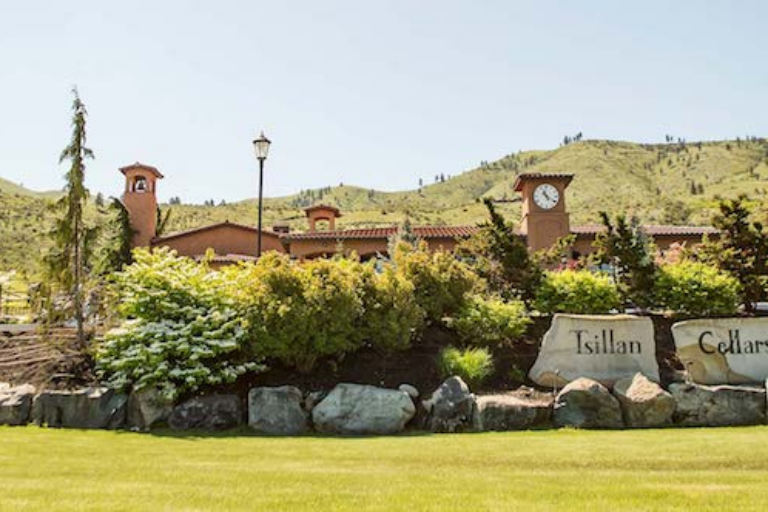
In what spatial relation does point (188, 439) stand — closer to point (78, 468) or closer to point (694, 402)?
point (78, 468)

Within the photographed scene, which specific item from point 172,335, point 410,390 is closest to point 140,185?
point 172,335

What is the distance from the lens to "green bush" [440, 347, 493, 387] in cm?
1241

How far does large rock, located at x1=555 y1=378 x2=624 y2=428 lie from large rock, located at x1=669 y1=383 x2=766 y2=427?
1.23m

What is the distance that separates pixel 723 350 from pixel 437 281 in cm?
589

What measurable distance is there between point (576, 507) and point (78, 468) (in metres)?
5.71

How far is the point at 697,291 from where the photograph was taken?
1483 centimetres

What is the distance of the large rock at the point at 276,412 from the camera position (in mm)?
11250

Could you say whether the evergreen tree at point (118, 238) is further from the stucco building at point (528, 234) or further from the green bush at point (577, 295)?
the green bush at point (577, 295)

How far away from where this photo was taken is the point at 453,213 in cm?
7100

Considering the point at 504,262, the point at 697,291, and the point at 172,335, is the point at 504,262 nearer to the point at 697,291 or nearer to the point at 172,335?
the point at 697,291

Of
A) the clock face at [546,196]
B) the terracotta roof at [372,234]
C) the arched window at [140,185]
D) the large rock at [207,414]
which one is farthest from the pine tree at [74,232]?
the arched window at [140,185]

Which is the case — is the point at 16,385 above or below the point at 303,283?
below

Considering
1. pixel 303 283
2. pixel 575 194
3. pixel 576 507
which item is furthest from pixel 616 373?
pixel 575 194

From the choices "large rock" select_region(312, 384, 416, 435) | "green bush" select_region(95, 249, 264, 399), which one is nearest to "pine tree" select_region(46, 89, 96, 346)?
"green bush" select_region(95, 249, 264, 399)
